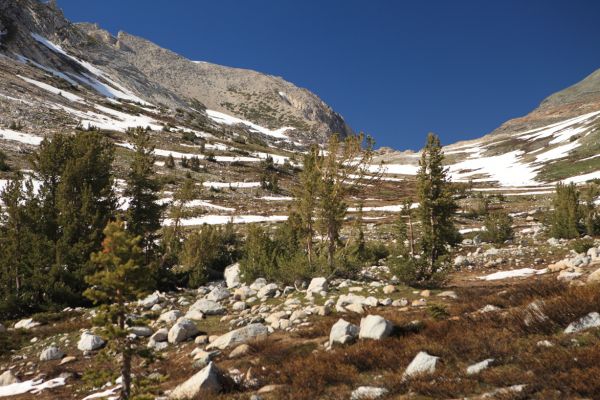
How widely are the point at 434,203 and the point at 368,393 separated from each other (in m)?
12.4

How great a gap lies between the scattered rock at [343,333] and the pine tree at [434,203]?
30.6ft

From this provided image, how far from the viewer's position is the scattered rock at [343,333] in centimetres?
761

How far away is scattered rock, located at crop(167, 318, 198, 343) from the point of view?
984 centimetres

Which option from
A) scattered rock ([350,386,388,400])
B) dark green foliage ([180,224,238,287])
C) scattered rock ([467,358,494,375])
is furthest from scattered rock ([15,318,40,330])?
scattered rock ([467,358,494,375])

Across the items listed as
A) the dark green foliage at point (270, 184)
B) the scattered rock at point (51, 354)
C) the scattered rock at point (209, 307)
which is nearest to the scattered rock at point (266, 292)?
the scattered rock at point (209, 307)

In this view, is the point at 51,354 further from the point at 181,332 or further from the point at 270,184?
the point at 270,184

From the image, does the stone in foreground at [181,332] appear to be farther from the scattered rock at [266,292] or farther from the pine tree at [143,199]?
the pine tree at [143,199]

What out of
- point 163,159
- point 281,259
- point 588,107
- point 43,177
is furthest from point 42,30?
point 588,107

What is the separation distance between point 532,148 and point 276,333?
440ft

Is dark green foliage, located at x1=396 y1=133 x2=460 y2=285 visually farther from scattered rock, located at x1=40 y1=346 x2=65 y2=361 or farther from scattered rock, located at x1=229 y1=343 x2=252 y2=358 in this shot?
scattered rock, located at x1=40 y1=346 x2=65 y2=361

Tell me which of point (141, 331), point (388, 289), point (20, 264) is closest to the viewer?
point (141, 331)

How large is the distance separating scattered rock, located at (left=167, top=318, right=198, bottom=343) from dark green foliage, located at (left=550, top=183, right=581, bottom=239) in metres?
21.6

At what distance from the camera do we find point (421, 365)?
572 cm

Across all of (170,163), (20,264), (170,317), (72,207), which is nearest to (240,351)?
(170,317)
